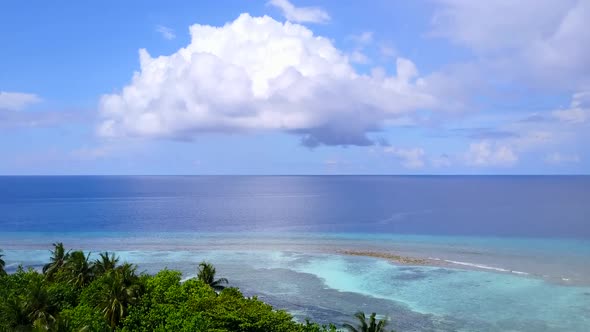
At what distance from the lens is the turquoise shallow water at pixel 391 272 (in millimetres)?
59312

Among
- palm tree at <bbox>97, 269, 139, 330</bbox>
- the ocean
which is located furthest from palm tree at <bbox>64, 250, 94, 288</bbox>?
the ocean

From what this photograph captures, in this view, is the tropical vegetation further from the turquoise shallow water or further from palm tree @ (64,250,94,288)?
the turquoise shallow water

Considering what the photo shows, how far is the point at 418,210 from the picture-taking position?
630 ft

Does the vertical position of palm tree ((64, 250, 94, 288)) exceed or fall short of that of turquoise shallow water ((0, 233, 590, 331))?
it exceeds it

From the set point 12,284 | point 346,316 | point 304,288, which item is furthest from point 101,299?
point 304,288

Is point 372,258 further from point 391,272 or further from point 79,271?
point 79,271

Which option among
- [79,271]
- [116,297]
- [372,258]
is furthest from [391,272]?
[79,271]

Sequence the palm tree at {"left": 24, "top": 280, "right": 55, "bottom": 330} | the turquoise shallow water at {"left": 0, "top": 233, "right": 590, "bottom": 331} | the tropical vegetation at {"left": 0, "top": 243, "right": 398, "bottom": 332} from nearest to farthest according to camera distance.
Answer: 1. the tropical vegetation at {"left": 0, "top": 243, "right": 398, "bottom": 332}
2. the palm tree at {"left": 24, "top": 280, "right": 55, "bottom": 330}
3. the turquoise shallow water at {"left": 0, "top": 233, "right": 590, "bottom": 331}

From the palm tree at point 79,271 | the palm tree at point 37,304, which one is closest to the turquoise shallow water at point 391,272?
the palm tree at point 79,271

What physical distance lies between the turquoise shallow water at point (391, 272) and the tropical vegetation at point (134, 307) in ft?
63.7

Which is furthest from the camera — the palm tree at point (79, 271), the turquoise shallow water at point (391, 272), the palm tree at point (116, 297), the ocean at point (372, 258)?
the ocean at point (372, 258)

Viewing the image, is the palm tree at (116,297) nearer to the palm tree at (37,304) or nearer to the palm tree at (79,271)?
the palm tree at (37,304)

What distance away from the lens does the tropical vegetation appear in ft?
121

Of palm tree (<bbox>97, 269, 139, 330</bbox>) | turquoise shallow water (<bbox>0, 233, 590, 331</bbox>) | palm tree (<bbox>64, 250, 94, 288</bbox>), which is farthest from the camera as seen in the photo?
turquoise shallow water (<bbox>0, 233, 590, 331</bbox>)
